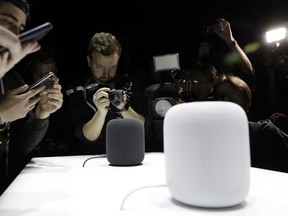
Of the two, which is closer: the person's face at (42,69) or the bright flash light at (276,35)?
the person's face at (42,69)

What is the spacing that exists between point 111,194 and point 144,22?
8.25ft

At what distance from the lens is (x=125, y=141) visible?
37.4 inches

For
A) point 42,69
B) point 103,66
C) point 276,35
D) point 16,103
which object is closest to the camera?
point 16,103

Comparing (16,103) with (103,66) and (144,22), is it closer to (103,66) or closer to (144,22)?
(103,66)

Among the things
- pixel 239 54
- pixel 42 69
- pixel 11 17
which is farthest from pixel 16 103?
pixel 239 54

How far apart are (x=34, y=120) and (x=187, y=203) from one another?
2.66ft

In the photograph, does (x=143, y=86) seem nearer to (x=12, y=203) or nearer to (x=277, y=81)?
(x=277, y=81)

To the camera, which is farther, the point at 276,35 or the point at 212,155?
the point at 276,35

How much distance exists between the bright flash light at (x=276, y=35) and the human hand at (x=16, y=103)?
1.84m

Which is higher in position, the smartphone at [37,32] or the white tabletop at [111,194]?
the smartphone at [37,32]

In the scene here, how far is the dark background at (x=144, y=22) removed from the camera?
8.89 ft

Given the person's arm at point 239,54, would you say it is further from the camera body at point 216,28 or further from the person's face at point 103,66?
the person's face at point 103,66

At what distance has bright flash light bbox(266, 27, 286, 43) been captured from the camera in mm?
2201

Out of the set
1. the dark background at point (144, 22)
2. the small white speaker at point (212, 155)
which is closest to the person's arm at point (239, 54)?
the dark background at point (144, 22)
